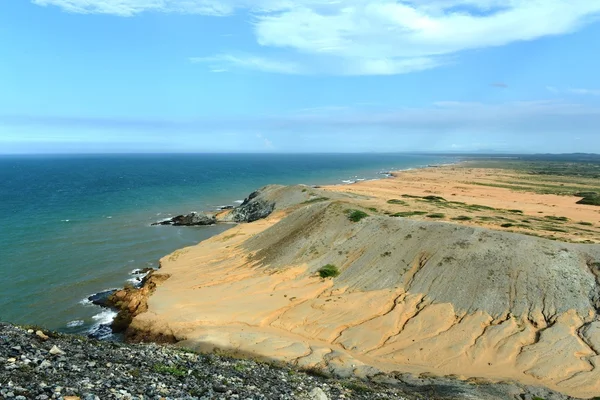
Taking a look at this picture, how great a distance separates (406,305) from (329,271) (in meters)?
7.64

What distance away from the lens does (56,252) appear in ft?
153

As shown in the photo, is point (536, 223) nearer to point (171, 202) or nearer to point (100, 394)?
point (100, 394)

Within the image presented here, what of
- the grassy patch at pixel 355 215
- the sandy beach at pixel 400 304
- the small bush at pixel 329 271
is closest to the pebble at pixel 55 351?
the sandy beach at pixel 400 304

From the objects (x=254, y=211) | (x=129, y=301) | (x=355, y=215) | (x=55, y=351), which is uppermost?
(x=355, y=215)

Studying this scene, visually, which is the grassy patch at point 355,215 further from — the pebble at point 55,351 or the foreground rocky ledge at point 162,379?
the pebble at point 55,351

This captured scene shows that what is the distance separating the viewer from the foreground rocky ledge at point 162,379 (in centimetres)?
1091

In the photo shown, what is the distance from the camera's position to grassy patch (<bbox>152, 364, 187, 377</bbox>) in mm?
13850

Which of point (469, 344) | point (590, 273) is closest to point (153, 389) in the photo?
point (469, 344)

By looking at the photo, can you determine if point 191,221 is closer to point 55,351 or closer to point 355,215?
point 355,215

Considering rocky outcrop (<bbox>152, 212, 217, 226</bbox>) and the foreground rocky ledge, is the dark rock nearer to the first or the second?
the foreground rocky ledge

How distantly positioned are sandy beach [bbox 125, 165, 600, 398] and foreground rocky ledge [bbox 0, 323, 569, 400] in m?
2.35

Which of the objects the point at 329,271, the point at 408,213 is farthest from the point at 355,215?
the point at 408,213

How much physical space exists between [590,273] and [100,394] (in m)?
30.2

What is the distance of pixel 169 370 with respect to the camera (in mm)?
14102
